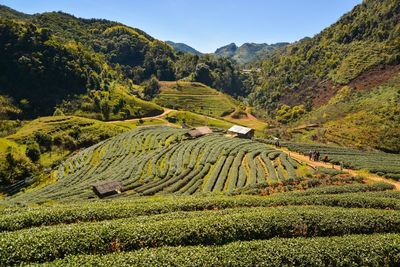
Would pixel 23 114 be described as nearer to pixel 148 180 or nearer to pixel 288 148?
pixel 148 180

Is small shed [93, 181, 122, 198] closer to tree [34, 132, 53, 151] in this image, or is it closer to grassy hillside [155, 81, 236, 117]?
tree [34, 132, 53, 151]

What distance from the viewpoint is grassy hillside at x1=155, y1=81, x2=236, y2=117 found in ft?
546

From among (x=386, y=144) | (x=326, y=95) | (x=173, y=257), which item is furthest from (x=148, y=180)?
(x=326, y=95)

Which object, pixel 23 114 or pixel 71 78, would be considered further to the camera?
pixel 71 78

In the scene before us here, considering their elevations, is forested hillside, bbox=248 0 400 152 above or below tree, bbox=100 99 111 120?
above

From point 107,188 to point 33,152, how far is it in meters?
55.3

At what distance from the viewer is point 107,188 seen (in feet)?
144

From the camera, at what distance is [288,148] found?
69.3 m

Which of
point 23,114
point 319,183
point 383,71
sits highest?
point 383,71

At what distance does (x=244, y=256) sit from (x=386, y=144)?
8814 centimetres

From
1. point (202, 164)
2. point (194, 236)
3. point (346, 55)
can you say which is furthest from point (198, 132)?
point (346, 55)

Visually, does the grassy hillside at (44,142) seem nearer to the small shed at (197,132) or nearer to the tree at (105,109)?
the tree at (105,109)

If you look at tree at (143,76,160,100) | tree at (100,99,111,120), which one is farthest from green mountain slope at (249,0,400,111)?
tree at (100,99,111,120)

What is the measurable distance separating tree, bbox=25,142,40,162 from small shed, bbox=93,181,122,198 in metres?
53.8
